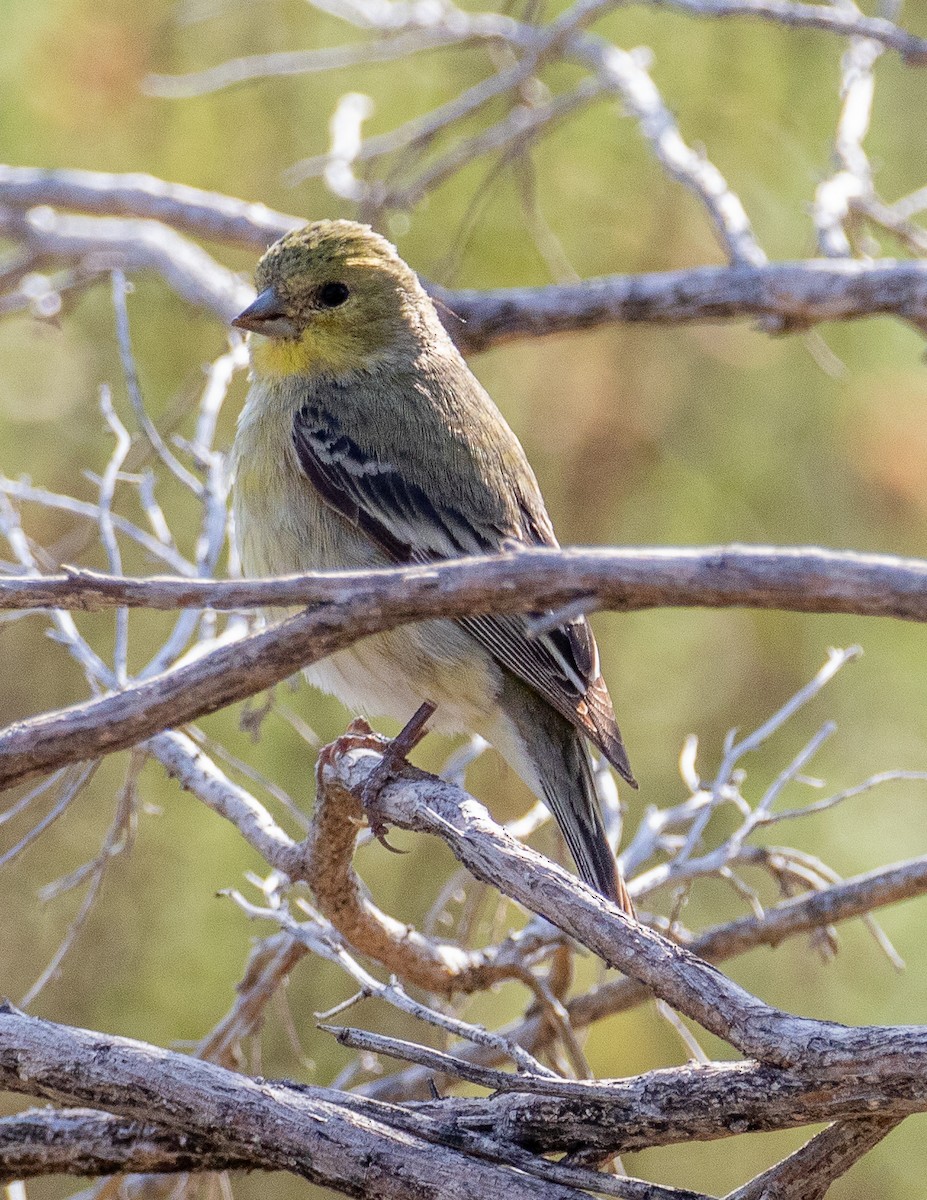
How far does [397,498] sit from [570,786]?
866 millimetres

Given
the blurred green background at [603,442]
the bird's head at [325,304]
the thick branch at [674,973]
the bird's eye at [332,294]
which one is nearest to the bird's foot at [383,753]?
the thick branch at [674,973]

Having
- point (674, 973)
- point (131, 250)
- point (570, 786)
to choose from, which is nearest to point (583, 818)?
point (570, 786)

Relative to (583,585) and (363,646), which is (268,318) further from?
(583,585)

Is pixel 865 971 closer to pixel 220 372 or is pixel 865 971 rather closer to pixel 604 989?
pixel 604 989

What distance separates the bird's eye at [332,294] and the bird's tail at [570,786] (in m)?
1.27

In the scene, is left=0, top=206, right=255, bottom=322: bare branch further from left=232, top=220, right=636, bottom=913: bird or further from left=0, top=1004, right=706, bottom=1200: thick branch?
left=0, top=1004, right=706, bottom=1200: thick branch

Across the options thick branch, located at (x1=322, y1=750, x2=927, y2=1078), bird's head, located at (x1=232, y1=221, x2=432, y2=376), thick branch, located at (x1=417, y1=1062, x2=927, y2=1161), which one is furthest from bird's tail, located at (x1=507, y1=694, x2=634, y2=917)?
bird's head, located at (x1=232, y1=221, x2=432, y2=376)

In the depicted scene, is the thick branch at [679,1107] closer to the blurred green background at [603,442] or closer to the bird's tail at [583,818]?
the bird's tail at [583,818]

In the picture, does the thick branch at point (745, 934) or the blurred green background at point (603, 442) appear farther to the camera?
the blurred green background at point (603, 442)

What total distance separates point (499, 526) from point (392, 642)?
1.40 ft

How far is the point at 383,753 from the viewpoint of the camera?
351 cm

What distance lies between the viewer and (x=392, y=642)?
3.68 metres

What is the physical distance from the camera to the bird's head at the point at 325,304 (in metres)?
4.07

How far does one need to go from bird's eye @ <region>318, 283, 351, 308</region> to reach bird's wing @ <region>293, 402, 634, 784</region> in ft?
1.11
